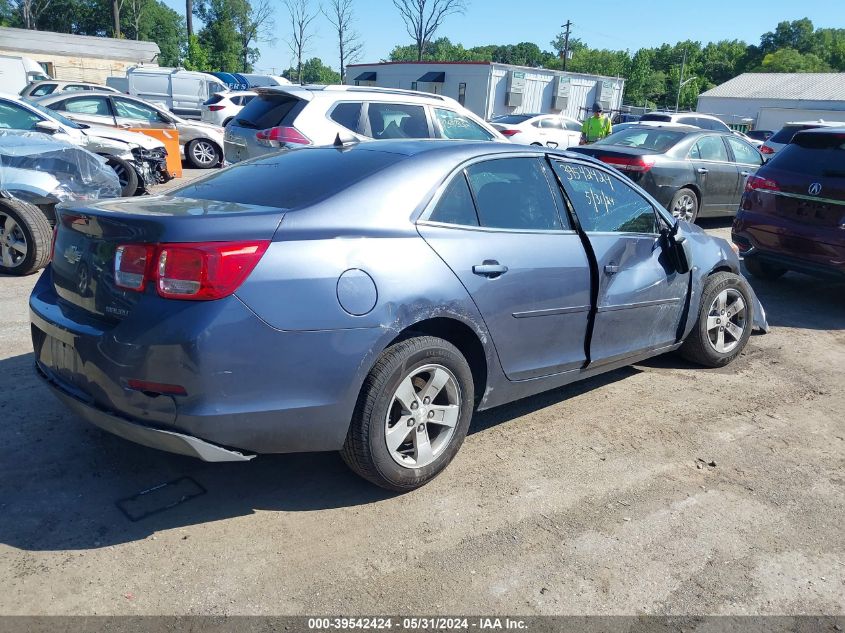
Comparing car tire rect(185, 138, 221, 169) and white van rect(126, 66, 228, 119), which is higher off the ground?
white van rect(126, 66, 228, 119)

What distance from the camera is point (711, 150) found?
1106 centimetres

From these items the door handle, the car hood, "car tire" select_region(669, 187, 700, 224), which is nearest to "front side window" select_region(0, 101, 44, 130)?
the car hood

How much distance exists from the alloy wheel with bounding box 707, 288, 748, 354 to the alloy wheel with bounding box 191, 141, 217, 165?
13294 mm

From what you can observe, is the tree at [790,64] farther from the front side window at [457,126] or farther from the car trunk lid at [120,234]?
the car trunk lid at [120,234]

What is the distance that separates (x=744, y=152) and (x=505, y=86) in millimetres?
28276

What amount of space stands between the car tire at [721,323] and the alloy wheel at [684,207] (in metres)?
5.47

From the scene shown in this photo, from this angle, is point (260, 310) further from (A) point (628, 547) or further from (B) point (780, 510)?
(B) point (780, 510)

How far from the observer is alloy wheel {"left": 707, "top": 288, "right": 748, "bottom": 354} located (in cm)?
523

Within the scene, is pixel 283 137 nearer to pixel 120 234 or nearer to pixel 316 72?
pixel 120 234

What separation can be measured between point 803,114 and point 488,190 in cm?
5818

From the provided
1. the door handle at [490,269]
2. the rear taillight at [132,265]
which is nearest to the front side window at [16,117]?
the rear taillight at [132,265]

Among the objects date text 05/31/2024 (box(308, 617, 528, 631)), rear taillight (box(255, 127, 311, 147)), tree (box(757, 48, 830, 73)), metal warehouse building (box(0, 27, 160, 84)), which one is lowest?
date text 05/31/2024 (box(308, 617, 528, 631))

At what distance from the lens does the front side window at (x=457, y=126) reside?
908 centimetres

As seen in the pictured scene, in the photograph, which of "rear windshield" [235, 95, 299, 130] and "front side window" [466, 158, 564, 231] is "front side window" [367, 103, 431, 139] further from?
"front side window" [466, 158, 564, 231]
